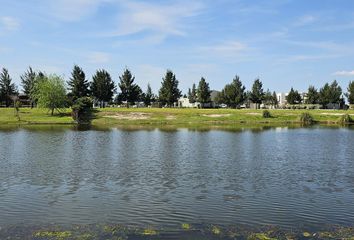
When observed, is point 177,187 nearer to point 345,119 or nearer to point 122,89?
point 345,119

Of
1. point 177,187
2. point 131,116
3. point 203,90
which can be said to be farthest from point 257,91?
point 177,187

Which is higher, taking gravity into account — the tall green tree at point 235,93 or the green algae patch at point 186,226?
the tall green tree at point 235,93

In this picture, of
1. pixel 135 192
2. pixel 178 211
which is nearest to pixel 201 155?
pixel 135 192

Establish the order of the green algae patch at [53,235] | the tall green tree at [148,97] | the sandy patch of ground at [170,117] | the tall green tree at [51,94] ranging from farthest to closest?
1. the tall green tree at [148,97]
2. the tall green tree at [51,94]
3. the sandy patch of ground at [170,117]
4. the green algae patch at [53,235]

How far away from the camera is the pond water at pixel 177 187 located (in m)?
18.5

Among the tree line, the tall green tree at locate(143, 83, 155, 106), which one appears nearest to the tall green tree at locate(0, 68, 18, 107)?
the tree line

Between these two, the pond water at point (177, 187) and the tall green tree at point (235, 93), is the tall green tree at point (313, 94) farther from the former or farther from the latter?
the pond water at point (177, 187)

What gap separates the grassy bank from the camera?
9944 centimetres

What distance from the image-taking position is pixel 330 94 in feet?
527

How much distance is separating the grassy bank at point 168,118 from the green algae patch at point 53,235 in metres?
79.6

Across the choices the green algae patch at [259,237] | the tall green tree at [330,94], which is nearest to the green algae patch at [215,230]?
the green algae patch at [259,237]

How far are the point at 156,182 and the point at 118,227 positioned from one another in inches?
392

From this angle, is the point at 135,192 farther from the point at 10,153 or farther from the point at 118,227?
the point at 10,153

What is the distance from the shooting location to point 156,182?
87.5 ft
